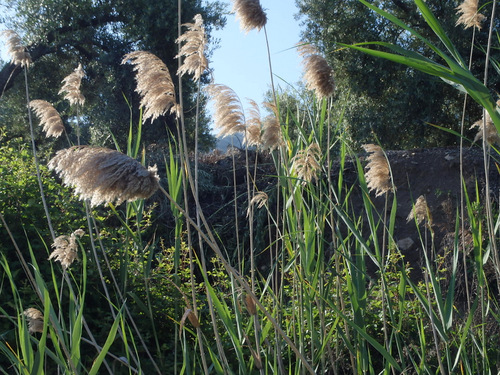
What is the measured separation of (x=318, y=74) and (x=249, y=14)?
401 mm

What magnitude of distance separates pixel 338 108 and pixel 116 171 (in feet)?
39.6

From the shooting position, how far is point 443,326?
1795mm

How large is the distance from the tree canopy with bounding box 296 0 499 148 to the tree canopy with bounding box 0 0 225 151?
10.9ft

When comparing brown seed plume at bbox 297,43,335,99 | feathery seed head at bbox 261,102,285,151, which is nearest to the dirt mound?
brown seed plume at bbox 297,43,335,99

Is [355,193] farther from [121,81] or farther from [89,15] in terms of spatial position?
[89,15]

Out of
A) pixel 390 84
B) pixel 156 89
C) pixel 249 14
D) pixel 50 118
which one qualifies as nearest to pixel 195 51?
pixel 156 89

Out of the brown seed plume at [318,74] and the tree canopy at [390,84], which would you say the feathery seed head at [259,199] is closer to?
the brown seed plume at [318,74]

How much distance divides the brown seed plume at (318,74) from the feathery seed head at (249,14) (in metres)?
0.28

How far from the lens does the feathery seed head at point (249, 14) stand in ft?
7.21

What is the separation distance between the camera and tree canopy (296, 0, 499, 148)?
12.3 metres

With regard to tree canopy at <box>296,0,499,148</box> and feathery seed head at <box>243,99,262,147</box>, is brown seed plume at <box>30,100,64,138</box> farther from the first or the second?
tree canopy at <box>296,0,499,148</box>

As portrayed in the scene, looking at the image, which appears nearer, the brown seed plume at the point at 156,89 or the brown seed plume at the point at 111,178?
the brown seed plume at the point at 111,178

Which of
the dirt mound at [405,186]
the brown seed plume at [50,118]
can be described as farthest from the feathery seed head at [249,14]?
the dirt mound at [405,186]

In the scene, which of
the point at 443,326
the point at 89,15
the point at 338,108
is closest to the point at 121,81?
the point at 89,15
